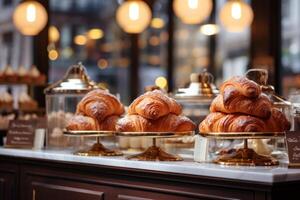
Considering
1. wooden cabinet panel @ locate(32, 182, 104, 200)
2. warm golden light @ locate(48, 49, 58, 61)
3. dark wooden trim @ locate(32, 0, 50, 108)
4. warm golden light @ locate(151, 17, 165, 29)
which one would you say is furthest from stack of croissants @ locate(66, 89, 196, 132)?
warm golden light @ locate(151, 17, 165, 29)

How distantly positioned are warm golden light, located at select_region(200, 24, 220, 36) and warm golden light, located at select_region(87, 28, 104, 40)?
180cm

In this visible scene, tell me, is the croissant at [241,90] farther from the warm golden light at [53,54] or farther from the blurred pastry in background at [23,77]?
the warm golden light at [53,54]

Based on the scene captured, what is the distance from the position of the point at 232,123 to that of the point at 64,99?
1.70 m

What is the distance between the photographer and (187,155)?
325 centimetres

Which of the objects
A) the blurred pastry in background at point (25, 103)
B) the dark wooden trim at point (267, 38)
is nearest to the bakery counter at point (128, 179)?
A: the blurred pastry in background at point (25, 103)

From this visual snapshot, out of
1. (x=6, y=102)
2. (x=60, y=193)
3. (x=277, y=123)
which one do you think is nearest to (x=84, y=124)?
(x=60, y=193)

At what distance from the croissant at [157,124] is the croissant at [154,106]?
3cm

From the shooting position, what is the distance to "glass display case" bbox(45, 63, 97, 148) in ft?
12.4

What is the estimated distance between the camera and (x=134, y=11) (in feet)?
22.2

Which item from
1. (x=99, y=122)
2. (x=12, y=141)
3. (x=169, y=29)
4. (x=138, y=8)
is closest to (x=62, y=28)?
(x=169, y=29)

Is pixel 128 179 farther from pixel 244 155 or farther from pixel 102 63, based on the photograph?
pixel 102 63

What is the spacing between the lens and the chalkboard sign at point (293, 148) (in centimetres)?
255

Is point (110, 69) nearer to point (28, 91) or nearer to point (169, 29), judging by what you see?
point (169, 29)

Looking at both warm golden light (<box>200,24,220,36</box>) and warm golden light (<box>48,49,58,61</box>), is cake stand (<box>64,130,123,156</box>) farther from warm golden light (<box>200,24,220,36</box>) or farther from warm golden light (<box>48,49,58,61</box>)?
warm golden light (<box>200,24,220,36</box>)
